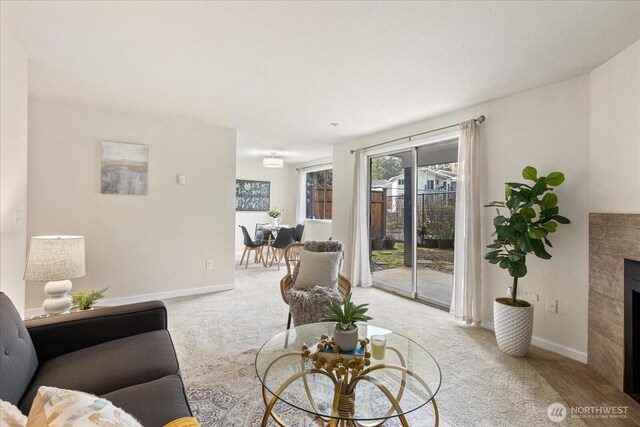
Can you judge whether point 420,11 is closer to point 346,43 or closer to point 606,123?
point 346,43

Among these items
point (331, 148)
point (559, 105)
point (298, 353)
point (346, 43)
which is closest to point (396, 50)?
point (346, 43)

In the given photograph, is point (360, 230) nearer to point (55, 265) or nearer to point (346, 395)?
point (346, 395)

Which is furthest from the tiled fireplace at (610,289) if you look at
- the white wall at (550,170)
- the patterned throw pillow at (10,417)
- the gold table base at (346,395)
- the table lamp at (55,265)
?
the table lamp at (55,265)

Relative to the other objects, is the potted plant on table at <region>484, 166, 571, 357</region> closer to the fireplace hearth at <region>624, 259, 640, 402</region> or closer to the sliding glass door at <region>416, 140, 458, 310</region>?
the fireplace hearth at <region>624, 259, 640, 402</region>

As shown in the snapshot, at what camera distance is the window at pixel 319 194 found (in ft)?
23.3

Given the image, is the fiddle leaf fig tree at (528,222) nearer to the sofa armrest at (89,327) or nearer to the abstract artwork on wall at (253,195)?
the sofa armrest at (89,327)

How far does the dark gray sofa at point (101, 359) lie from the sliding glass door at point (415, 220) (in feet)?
10.7

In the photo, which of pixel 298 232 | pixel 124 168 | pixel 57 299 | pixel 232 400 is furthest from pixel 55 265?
pixel 298 232

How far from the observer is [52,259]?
2164 mm

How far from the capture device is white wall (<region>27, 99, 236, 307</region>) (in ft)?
11.3

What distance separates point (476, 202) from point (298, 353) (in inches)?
98.3

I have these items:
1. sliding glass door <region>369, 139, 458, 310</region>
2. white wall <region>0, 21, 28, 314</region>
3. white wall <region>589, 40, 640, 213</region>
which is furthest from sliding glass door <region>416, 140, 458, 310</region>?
white wall <region>0, 21, 28, 314</region>

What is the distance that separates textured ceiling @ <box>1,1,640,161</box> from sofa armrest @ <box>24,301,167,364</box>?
1.81 meters

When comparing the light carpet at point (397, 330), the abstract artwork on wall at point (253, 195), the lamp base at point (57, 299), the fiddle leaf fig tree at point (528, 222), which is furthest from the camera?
the abstract artwork on wall at point (253, 195)
